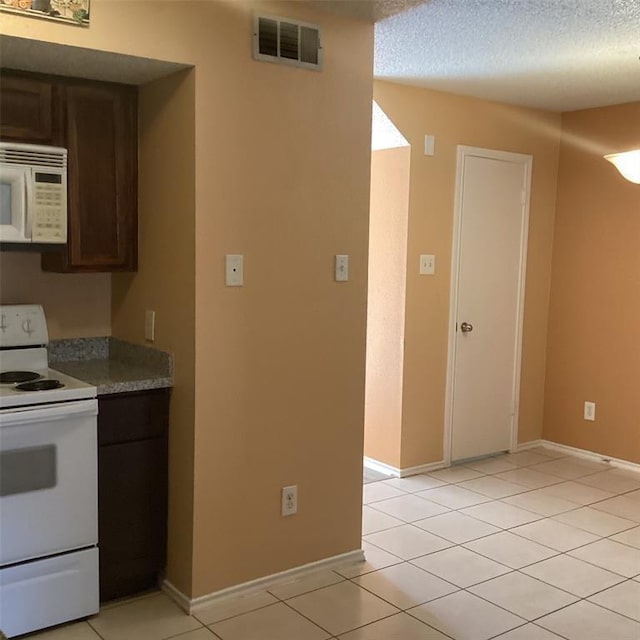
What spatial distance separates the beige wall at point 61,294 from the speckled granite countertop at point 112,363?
0.19 ft

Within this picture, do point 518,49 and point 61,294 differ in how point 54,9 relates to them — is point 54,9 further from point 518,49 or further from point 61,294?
point 518,49

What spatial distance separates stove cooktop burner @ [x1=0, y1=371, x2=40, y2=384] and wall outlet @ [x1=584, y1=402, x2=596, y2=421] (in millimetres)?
3613

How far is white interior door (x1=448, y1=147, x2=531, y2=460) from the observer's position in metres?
4.66

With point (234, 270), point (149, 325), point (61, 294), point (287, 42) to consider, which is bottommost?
point (149, 325)

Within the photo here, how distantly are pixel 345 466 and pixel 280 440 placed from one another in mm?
381

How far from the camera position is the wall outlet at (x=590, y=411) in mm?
4965

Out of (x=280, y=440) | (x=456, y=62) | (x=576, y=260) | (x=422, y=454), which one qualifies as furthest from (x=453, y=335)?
(x=280, y=440)

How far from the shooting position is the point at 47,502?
2.59 m

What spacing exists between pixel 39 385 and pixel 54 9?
1.27 m

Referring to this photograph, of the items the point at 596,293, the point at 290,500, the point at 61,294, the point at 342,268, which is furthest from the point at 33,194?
the point at 596,293

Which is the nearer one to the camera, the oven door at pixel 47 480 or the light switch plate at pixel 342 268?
the oven door at pixel 47 480

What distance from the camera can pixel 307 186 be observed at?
2967mm

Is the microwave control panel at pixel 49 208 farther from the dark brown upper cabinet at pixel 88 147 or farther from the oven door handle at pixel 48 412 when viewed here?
the oven door handle at pixel 48 412

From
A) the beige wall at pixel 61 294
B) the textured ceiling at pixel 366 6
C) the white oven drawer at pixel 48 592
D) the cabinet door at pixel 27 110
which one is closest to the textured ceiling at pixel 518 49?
the textured ceiling at pixel 366 6
